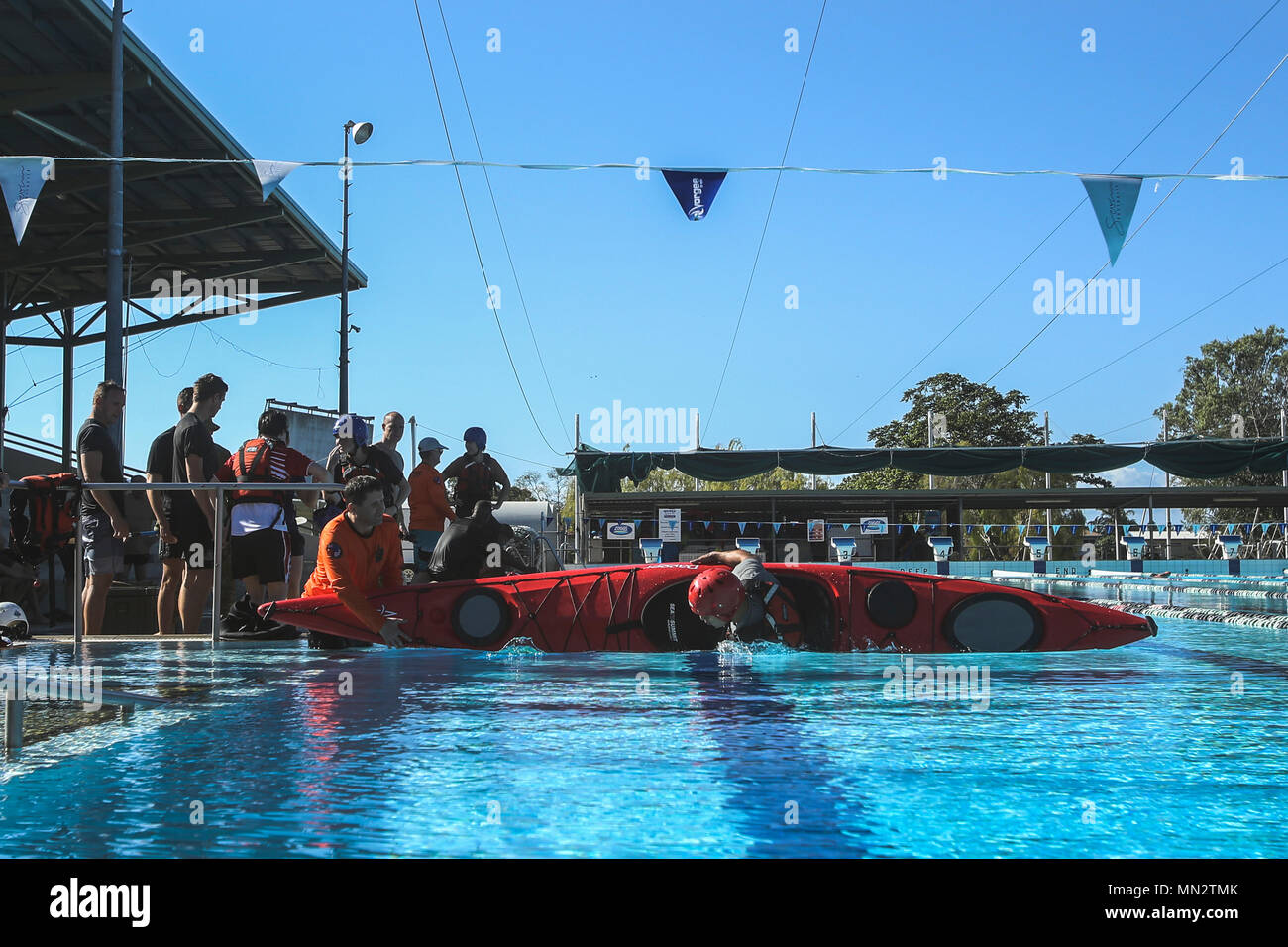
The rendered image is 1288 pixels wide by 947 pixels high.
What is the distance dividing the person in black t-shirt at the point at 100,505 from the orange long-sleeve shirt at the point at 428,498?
6.95 feet

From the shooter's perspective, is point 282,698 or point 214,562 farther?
point 214,562

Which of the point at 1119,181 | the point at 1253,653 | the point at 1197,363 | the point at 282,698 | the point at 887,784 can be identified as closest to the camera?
the point at 887,784

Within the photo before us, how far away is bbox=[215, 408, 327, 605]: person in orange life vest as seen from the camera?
21.7 ft

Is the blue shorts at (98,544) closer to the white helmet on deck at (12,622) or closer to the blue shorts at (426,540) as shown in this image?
the white helmet on deck at (12,622)

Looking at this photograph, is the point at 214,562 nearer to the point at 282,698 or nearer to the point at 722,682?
the point at 282,698

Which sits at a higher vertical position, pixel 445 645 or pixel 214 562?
pixel 214 562

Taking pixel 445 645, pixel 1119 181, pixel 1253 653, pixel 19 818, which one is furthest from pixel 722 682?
pixel 1119 181

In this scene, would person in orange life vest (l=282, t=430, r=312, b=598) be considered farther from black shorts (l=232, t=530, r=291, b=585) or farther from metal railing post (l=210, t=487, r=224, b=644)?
metal railing post (l=210, t=487, r=224, b=644)

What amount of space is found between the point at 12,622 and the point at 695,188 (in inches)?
241

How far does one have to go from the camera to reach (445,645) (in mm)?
7051

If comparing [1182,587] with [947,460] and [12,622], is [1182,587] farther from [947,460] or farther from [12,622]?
[12,622]

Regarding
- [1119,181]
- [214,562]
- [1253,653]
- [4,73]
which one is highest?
[4,73]

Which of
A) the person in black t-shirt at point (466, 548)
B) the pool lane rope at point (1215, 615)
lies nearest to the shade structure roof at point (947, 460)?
the pool lane rope at point (1215, 615)
